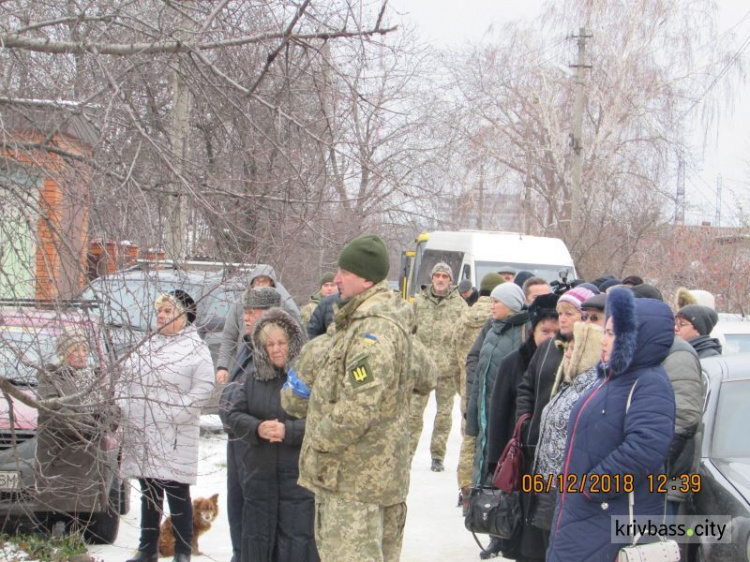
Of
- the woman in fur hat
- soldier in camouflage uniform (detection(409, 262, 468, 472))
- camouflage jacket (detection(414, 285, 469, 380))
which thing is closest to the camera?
the woman in fur hat

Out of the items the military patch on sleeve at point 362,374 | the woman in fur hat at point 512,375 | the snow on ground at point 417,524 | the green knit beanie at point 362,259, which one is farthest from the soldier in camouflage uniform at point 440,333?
the military patch on sleeve at point 362,374

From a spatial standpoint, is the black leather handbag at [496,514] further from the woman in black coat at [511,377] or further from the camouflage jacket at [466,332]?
the camouflage jacket at [466,332]

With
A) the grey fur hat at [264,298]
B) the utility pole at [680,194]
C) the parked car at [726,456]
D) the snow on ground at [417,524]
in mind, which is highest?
the utility pole at [680,194]

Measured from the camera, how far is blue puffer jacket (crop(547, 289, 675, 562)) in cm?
420

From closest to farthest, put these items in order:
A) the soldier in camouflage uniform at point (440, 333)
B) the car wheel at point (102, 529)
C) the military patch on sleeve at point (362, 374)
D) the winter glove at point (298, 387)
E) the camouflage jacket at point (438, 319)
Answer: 1. the military patch on sleeve at point (362, 374)
2. the winter glove at point (298, 387)
3. the car wheel at point (102, 529)
4. the soldier in camouflage uniform at point (440, 333)
5. the camouflage jacket at point (438, 319)

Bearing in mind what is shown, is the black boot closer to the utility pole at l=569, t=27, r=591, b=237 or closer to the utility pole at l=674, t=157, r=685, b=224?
the utility pole at l=569, t=27, r=591, b=237

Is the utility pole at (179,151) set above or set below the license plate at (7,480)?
above

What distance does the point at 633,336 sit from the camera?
435 cm

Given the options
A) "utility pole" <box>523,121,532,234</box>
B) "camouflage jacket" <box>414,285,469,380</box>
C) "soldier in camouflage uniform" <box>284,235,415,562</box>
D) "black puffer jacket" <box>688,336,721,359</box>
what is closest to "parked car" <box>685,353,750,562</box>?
"black puffer jacket" <box>688,336,721,359</box>

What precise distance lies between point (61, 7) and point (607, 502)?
316 centimetres

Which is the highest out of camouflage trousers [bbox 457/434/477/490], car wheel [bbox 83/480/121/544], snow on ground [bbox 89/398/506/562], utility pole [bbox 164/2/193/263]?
utility pole [bbox 164/2/193/263]

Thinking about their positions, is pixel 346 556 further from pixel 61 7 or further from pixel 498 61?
pixel 498 61

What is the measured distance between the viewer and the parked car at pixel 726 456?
4656 mm

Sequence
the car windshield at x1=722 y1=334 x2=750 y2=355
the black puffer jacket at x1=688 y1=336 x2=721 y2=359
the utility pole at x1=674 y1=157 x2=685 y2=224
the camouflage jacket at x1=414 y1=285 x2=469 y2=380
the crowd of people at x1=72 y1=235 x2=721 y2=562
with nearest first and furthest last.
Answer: the crowd of people at x1=72 y1=235 x2=721 y2=562 < the black puffer jacket at x1=688 y1=336 x2=721 y2=359 < the car windshield at x1=722 y1=334 x2=750 y2=355 < the camouflage jacket at x1=414 y1=285 x2=469 y2=380 < the utility pole at x1=674 y1=157 x2=685 y2=224
